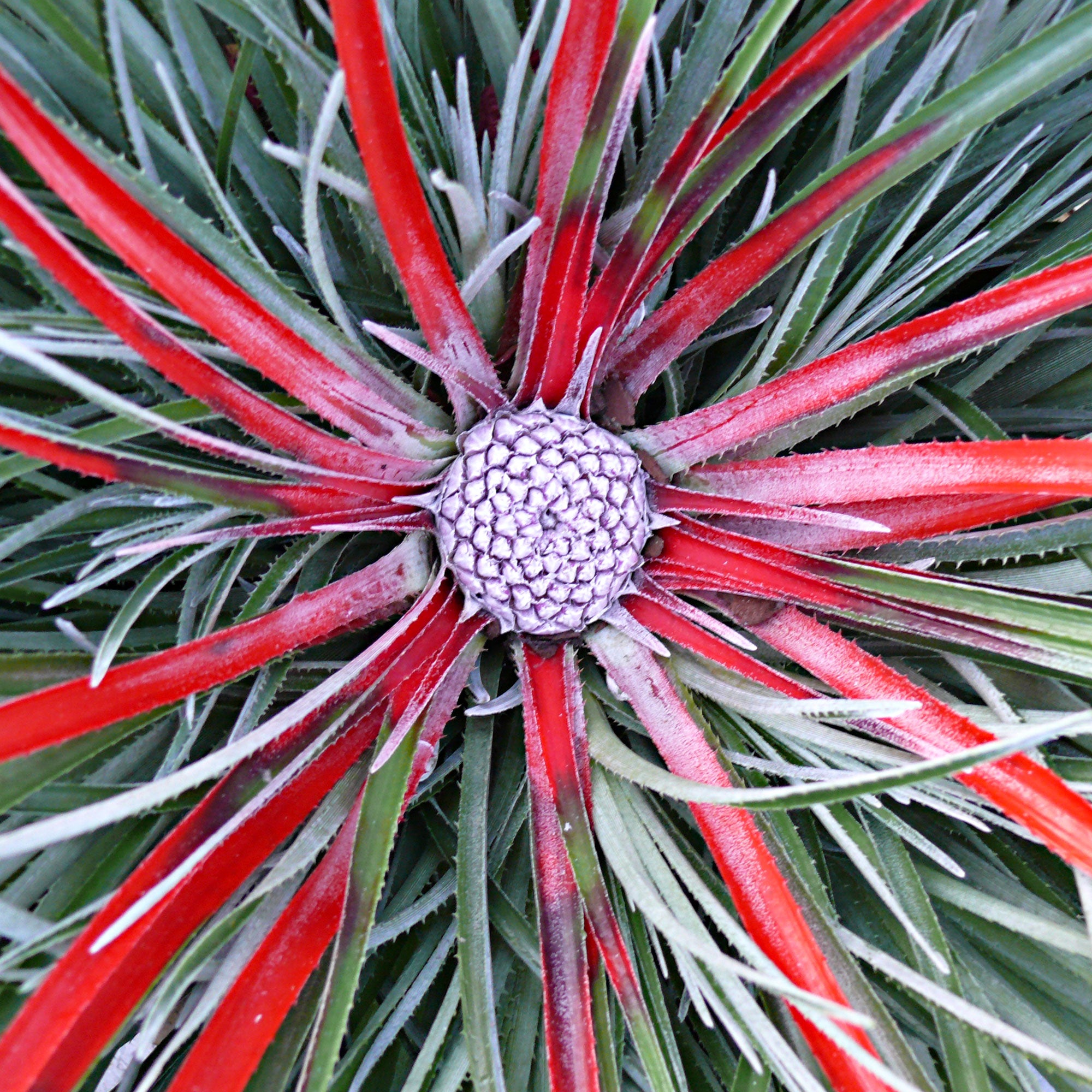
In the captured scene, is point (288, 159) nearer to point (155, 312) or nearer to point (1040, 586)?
point (155, 312)

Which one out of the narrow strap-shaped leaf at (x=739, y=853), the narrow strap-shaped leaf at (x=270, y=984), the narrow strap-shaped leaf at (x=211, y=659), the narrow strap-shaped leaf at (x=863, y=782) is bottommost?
the narrow strap-shaped leaf at (x=739, y=853)

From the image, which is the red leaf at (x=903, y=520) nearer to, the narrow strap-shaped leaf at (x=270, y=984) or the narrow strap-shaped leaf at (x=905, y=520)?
the narrow strap-shaped leaf at (x=905, y=520)

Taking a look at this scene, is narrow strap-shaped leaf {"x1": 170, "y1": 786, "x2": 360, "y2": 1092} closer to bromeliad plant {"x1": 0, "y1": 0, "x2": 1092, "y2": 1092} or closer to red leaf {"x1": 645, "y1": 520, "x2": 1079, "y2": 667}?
bromeliad plant {"x1": 0, "y1": 0, "x2": 1092, "y2": 1092}

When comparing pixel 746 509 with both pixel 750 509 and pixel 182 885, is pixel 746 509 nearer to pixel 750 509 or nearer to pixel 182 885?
pixel 750 509

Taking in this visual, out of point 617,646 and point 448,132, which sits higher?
point 448,132

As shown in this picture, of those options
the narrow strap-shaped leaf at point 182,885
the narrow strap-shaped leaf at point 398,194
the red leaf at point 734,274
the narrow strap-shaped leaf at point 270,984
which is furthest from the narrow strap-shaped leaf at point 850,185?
the narrow strap-shaped leaf at point 270,984

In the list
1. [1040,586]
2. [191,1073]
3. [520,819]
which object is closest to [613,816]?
[520,819]
